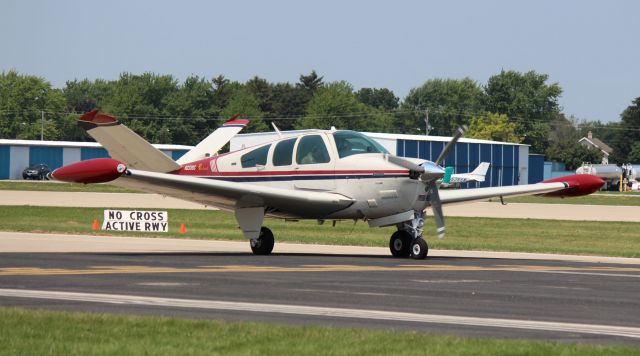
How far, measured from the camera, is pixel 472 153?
113000mm

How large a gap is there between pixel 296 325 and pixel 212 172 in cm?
1556

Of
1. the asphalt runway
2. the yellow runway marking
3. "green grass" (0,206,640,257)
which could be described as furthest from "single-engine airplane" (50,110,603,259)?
"green grass" (0,206,640,257)

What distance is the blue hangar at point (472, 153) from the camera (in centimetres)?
10350

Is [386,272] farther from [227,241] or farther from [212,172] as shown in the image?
[227,241]

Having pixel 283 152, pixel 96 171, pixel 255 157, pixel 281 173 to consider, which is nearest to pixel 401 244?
pixel 281 173

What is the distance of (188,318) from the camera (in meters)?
14.0

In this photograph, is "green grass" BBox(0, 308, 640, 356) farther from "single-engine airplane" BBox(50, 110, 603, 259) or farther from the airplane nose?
the airplane nose

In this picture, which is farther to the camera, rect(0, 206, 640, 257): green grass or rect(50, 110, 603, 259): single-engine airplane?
rect(0, 206, 640, 257): green grass

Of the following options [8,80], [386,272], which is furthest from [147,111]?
[386,272]

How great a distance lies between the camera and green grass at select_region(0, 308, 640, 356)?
1173cm

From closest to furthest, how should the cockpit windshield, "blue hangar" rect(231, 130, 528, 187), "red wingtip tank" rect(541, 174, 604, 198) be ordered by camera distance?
1. the cockpit windshield
2. "red wingtip tank" rect(541, 174, 604, 198)
3. "blue hangar" rect(231, 130, 528, 187)

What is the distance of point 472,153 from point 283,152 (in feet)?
284

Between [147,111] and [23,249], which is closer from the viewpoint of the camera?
[23,249]

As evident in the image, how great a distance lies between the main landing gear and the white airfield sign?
566 inches
